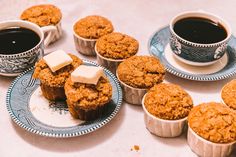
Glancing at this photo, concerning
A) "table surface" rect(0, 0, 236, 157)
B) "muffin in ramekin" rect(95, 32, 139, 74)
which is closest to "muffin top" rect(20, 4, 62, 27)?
"table surface" rect(0, 0, 236, 157)

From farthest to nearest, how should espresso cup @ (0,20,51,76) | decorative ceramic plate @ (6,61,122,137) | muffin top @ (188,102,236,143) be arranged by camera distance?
1. espresso cup @ (0,20,51,76)
2. decorative ceramic plate @ (6,61,122,137)
3. muffin top @ (188,102,236,143)

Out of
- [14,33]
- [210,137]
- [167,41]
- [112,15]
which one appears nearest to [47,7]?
[14,33]

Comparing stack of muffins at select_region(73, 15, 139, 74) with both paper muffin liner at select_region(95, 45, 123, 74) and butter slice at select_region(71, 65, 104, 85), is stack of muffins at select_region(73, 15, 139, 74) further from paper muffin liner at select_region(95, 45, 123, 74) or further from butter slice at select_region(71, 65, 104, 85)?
butter slice at select_region(71, 65, 104, 85)

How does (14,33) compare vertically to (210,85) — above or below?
above

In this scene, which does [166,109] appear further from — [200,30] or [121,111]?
[200,30]

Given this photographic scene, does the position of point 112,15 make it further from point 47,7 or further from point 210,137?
point 210,137

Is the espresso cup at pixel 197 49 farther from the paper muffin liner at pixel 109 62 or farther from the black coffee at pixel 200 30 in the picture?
the paper muffin liner at pixel 109 62
